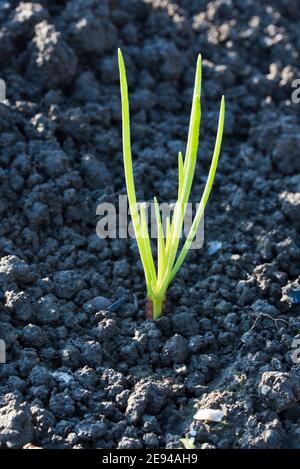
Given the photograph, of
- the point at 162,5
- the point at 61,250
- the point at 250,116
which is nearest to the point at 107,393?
the point at 61,250

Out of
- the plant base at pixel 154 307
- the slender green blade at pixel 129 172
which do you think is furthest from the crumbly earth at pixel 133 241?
the slender green blade at pixel 129 172

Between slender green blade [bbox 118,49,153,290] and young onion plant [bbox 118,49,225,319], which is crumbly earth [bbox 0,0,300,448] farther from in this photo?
slender green blade [bbox 118,49,153,290]

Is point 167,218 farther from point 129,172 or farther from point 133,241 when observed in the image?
point 133,241

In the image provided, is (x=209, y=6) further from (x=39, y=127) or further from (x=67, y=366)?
(x=67, y=366)

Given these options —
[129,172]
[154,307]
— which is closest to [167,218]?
[129,172]

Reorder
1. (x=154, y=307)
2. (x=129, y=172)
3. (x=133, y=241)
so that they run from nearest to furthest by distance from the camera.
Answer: (x=129, y=172)
(x=154, y=307)
(x=133, y=241)

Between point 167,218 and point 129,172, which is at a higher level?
point 129,172
